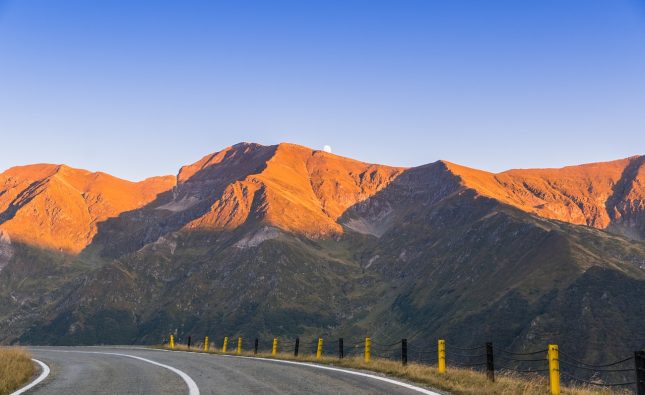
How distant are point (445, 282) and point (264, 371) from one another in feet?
595

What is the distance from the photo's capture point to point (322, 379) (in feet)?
54.0

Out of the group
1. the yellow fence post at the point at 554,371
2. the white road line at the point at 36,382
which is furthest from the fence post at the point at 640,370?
the white road line at the point at 36,382

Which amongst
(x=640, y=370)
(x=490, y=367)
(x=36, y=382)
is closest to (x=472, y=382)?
(x=490, y=367)

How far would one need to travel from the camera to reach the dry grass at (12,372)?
15077 mm

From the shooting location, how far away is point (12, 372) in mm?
17500

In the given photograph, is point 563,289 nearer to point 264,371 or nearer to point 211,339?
point 211,339

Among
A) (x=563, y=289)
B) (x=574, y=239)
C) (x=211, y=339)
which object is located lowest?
(x=211, y=339)

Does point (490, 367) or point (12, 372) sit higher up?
point (490, 367)

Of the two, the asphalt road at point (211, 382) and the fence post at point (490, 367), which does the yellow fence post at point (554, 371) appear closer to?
the fence post at point (490, 367)

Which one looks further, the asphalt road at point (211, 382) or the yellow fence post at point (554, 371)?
the asphalt road at point (211, 382)

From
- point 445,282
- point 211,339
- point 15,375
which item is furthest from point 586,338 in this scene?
point 15,375

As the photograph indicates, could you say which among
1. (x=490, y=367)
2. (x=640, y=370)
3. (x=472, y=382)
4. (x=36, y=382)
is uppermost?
(x=640, y=370)

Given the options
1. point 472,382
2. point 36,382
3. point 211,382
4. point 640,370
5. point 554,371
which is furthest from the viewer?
point 36,382

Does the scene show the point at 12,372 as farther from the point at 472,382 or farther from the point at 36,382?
the point at 472,382
